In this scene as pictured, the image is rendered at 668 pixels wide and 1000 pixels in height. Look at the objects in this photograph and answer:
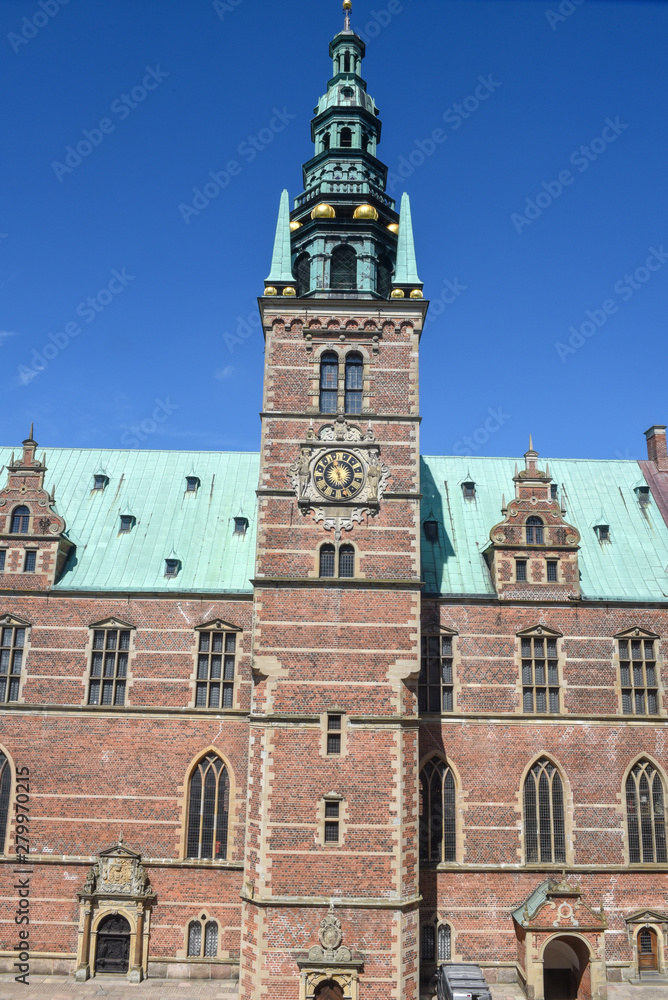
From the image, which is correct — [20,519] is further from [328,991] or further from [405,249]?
[328,991]

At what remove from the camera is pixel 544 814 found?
2966 centimetres

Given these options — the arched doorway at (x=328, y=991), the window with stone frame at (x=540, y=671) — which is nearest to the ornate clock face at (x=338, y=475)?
the window with stone frame at (x=540, y=671)

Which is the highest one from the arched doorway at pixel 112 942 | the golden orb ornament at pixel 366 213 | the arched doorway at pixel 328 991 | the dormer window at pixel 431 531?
the golden orb ornament at pixel 366 213

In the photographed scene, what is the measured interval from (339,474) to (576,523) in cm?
1072

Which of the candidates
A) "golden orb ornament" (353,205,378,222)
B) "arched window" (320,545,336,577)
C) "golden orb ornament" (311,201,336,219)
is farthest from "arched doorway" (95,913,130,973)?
"golden orb ornament" (353,205,378,222)

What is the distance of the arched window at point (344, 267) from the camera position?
3138 cm

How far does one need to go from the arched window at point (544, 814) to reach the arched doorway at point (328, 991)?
7.63 m

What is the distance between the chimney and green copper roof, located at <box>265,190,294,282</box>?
17258mm

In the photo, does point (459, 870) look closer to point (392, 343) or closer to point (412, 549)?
point (412, 549)

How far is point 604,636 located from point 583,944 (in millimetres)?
9837

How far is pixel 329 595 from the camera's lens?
2838 cm

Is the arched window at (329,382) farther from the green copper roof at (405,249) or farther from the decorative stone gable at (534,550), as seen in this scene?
the decorative stone gable at (534,550)

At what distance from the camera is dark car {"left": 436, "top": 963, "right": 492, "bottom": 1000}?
25.3 m

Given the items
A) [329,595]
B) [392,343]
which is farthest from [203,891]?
[392,343]
